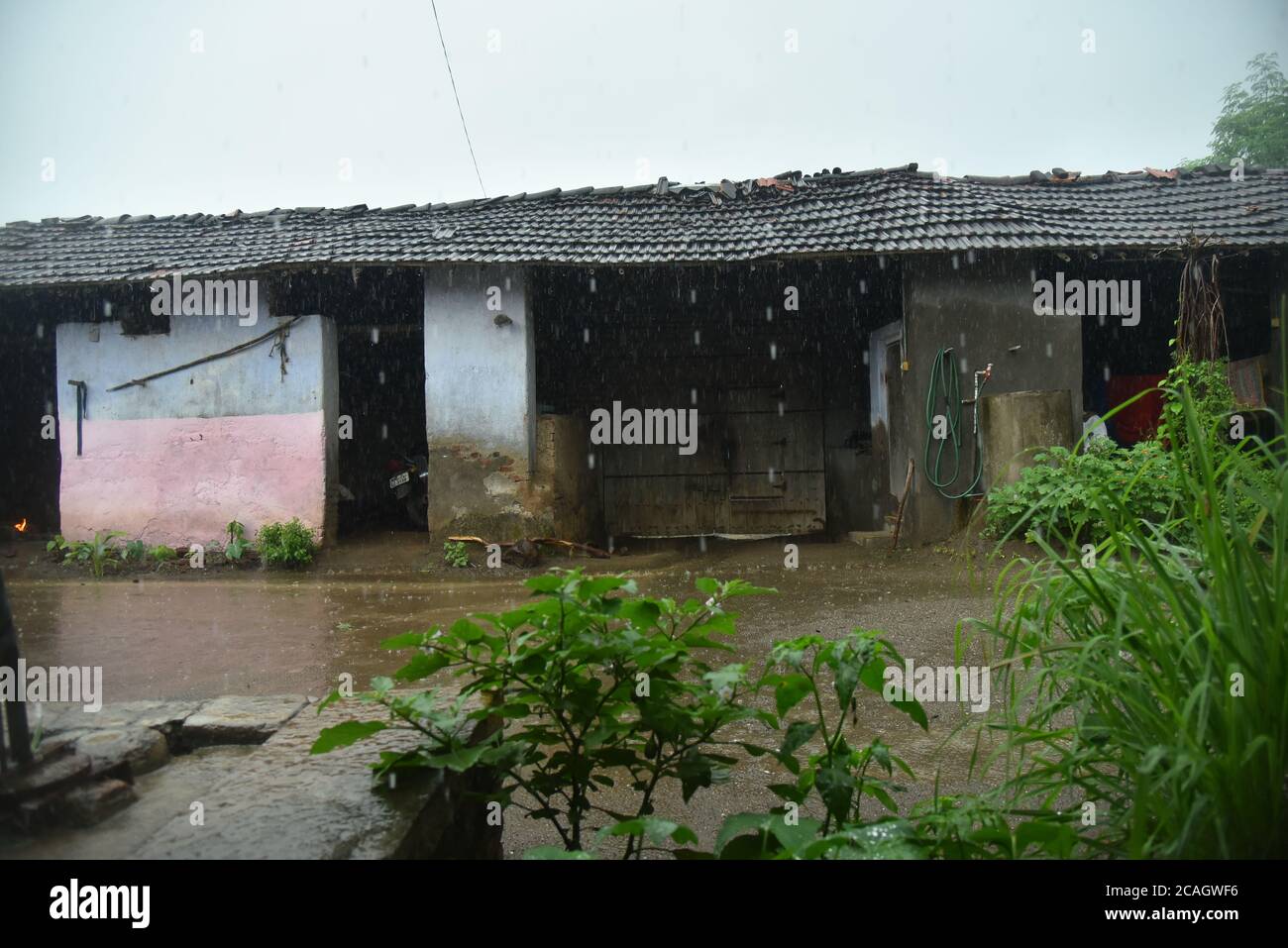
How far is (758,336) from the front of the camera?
10898 millimetres

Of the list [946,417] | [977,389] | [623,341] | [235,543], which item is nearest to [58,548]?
[235,543]

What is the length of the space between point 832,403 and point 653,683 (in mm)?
9854

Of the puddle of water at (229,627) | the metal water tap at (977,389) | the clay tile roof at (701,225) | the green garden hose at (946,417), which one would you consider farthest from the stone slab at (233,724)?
the metal water tap at (977,389)

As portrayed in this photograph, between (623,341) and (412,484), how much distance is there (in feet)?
10.8

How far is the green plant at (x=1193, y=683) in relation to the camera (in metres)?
1.26

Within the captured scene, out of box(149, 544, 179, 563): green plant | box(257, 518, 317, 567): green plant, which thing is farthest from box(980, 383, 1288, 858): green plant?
box(149, 544, 179, 563): green plant

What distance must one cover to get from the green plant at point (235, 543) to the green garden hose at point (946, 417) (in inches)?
290

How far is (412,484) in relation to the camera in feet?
35.2

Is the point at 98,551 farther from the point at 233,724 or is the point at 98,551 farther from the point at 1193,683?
the point at 1193,683

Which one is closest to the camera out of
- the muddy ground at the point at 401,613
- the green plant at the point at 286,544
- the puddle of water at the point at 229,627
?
the muddy ground at the point at 401,613

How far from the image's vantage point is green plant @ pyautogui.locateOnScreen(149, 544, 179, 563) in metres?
9.09

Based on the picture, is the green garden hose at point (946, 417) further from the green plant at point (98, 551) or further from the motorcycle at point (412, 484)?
the green plant at point (98, 551)
